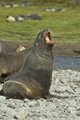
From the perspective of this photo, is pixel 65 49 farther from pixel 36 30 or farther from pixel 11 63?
pixel 11 63

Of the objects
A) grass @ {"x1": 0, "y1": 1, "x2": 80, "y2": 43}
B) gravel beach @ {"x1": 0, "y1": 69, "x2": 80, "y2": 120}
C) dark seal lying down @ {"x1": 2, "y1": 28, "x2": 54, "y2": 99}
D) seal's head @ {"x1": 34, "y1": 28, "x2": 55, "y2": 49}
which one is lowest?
gravel beach @ {"x1": 0, "y1": 69, "x2": 80, "y2": 120}

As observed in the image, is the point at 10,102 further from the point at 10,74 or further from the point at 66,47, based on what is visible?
the point at 66,47

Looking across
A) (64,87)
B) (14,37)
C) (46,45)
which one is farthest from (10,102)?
(14,37)

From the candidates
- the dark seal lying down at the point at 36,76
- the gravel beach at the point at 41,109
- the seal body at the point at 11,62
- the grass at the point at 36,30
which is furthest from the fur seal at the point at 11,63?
the grass at the point at 36,30

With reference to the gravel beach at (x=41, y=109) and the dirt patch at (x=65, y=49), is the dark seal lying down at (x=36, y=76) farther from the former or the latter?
the dirt patch at (x=65, y=49)

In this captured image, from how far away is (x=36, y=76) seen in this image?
909 cm

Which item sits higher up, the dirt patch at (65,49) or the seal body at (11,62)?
the dirt patch at (65,49)

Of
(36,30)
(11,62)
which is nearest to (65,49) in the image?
(36,30)

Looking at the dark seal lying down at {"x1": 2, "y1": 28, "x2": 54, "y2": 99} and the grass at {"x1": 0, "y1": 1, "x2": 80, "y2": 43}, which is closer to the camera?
the dark seal lying down at {"x1": 2, "y1": 28, "x2": 54, "y2": 99}

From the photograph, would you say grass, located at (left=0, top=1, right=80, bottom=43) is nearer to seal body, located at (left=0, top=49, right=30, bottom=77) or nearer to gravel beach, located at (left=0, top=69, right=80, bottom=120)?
seal body, located at (left=0, top=49, right=30, bottom=77)

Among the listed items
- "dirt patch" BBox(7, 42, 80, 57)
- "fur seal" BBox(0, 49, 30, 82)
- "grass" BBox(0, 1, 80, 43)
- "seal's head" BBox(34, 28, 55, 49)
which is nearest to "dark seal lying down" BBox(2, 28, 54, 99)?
"seal's head" BBox(34, 28, 55, 49)

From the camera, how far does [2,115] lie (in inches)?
285

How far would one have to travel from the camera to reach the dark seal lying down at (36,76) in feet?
28.9

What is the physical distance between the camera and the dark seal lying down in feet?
28.9
